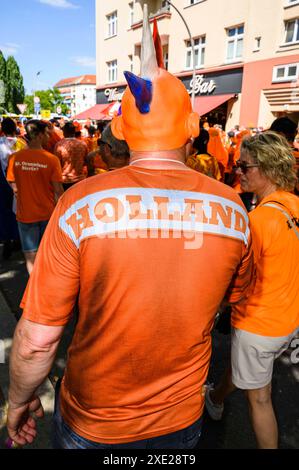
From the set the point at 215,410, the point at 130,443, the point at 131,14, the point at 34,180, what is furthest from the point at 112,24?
the point at 130,443

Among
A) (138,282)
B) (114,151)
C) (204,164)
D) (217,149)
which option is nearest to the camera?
(138,282)

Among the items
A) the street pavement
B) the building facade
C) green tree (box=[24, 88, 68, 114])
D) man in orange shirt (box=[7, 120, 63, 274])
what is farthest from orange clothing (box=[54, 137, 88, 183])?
green tree (box=[24, 88, 68, 114])

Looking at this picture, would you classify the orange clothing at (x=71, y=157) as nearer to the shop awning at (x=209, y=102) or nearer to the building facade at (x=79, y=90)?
the shop awning at (x=209, y=102)

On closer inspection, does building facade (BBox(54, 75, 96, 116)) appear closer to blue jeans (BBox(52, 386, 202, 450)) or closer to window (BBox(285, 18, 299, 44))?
window (BBox(285, 18, 299, 44))

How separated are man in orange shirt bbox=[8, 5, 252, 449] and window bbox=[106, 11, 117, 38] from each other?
91.2 feet

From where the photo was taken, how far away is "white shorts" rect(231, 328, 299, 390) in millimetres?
1952

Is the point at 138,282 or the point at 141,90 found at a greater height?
the point at 141,90

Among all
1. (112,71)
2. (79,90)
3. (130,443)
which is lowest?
(130,443)

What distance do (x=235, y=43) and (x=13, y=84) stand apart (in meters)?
52.4

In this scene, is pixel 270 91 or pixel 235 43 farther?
pixel 235 43

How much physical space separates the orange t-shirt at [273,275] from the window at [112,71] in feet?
87.9

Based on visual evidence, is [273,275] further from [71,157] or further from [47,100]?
[47,100]

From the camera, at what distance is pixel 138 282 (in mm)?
1062
